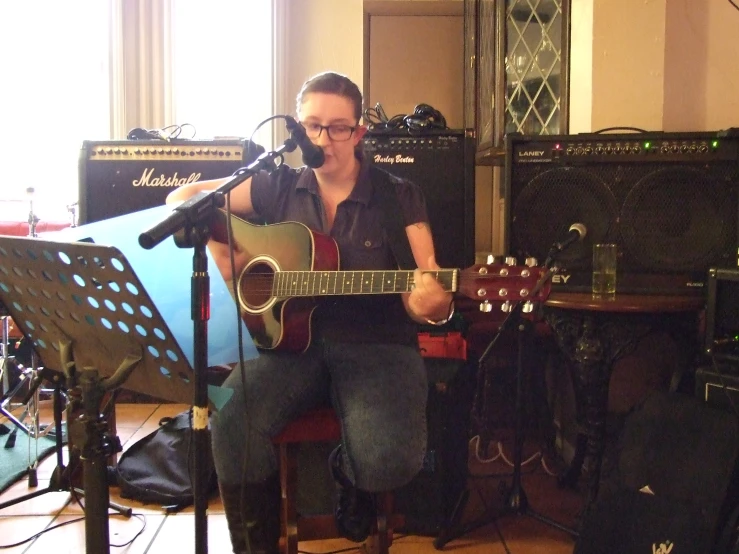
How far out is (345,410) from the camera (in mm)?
1462

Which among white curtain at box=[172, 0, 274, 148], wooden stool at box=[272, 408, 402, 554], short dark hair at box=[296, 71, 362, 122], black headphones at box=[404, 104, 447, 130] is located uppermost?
white curtain at box=[172, 0, 274, 148]

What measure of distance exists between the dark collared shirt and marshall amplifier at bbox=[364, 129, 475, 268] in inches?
25.3

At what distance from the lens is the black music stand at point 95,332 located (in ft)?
3.48

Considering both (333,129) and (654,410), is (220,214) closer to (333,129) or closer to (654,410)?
(333,129)

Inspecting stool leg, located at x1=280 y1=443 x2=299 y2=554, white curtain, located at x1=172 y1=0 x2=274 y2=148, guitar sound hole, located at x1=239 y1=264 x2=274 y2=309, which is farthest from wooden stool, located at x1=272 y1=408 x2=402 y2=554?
white curtain, located at x1=172 y1=0 x2=274 y2=148

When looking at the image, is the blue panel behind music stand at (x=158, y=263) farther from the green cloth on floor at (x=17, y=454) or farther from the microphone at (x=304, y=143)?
the green cloth on floor at (x=17, y=454)

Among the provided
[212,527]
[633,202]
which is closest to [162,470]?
[212,527]

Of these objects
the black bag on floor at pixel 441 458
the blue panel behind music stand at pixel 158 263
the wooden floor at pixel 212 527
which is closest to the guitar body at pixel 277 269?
the blue panel behind music stand at pixel 158 263

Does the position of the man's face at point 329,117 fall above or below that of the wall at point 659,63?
below

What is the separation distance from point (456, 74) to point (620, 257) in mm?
1793

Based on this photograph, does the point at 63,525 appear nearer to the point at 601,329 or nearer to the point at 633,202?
the point at 601,329

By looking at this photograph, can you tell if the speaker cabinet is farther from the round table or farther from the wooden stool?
the wooden stool

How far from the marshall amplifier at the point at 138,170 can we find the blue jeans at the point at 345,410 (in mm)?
1006

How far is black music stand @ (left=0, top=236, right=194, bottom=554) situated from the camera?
1.06m
